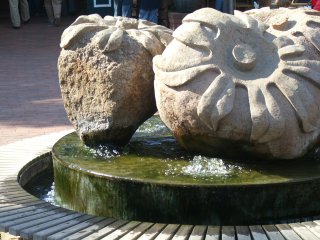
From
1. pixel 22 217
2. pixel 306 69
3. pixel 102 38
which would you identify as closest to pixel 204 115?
pixel 306 69

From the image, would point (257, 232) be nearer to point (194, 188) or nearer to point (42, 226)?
point (194, 188)

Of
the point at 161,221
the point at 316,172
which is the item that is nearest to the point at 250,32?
the point at 316,172

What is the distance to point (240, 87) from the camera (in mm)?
3971

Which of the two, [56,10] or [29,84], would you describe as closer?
[29,84]

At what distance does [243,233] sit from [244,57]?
109cm

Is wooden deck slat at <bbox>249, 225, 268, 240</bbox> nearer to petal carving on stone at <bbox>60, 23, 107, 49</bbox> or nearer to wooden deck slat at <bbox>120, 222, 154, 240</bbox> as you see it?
wooden deck slat at <bbox>120, 222, 154, 240</bbox>

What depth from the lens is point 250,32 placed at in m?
4.23

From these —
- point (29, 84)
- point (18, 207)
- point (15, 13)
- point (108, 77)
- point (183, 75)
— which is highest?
point (183, 75)

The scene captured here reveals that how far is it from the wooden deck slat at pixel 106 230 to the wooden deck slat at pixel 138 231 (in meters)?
0.11

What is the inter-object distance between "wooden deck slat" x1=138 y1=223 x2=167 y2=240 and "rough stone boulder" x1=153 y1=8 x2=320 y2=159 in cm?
61

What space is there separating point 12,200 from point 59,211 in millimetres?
376

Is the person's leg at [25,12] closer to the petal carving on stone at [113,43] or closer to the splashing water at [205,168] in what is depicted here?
the petal carving on stone at [113,43]

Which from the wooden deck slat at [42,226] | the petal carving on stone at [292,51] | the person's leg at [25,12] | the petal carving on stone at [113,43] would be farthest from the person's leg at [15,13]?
the wooden deck slat at [42,226]

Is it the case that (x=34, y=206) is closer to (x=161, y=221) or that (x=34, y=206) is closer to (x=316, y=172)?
(x=161, y=221)
